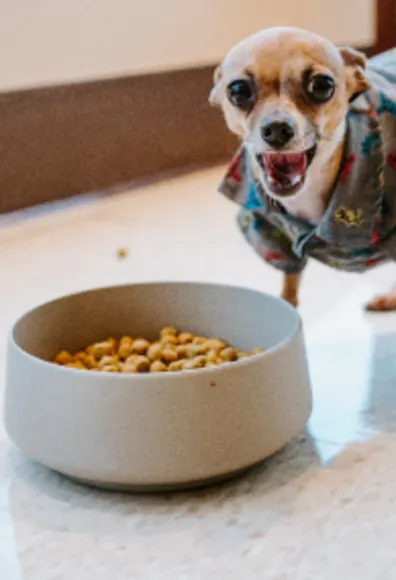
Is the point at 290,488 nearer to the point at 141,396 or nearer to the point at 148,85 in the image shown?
the point at 141,396

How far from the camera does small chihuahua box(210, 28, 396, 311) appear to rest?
89 cm

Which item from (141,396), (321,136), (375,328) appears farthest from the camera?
(375,328)

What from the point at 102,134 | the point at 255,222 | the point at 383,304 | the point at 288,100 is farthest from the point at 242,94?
the point at 102,134

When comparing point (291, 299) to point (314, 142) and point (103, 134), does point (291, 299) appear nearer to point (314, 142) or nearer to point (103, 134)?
point (314, 142)

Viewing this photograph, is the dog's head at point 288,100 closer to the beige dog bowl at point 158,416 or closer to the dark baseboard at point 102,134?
the beige dog bowl at point 158,416

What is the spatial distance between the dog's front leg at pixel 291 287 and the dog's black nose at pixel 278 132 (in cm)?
29

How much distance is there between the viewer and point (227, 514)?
2.53 ft

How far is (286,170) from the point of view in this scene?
0.92m

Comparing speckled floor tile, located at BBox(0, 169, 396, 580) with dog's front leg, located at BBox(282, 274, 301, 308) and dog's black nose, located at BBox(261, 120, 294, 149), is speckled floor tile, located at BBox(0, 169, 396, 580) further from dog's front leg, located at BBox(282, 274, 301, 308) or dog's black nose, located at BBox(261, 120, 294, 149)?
dog's black nose, located at BBox(261, 120, 294, 149)

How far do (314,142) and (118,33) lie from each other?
119 cm

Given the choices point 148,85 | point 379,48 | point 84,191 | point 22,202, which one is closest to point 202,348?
point 22,202

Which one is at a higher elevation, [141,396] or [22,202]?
[141,396]

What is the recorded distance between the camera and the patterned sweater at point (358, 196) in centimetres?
94

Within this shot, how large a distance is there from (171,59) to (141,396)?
1.53 metres
